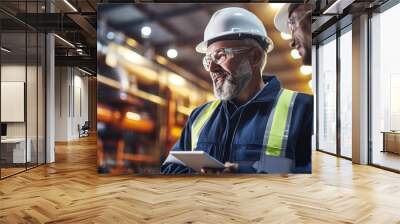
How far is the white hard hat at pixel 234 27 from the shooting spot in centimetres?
631

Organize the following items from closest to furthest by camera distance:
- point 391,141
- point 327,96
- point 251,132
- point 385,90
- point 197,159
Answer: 1. point 251,132
2. point 197,159
3. point 391,141
4. point 385,90
5. point 327,96

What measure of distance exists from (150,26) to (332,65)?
554cm

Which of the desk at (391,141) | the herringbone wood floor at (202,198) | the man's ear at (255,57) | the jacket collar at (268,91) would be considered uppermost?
the man's ear at (255,57)

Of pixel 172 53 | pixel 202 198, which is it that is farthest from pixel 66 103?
pixel 202 198

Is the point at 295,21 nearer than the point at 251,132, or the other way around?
the point at 251,132

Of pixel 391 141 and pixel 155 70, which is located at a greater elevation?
pixel 155 70

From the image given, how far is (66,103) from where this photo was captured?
15.3 m

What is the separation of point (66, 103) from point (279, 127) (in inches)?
444

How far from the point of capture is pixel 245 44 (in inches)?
247

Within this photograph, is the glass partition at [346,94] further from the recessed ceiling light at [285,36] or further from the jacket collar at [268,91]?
the jacket collar at [268,91]

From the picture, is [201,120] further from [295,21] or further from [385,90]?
[385,90]

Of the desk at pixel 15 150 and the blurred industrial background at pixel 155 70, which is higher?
the blurred industrial background at pixel 155 70

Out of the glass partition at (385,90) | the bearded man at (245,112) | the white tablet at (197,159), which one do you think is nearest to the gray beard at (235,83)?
the bearded man at (245,112)

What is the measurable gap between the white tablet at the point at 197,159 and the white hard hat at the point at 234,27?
172 cm
